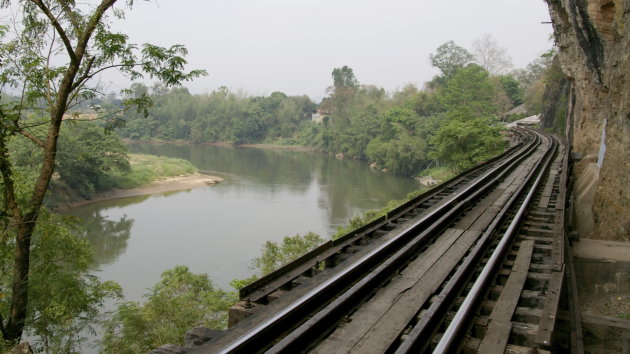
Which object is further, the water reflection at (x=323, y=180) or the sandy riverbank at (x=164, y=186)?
the sandy riverbank at (x=164, y=186)

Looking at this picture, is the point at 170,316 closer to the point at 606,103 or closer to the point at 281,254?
the point at 281,254

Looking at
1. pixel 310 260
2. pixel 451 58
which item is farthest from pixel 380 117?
pixel 310 260

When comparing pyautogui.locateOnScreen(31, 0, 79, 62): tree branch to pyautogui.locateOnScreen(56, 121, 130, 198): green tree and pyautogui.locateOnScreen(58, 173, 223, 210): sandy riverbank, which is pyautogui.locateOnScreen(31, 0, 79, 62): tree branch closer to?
pyautogui.locateOnScreen(56, 121, 130, 198): green tree

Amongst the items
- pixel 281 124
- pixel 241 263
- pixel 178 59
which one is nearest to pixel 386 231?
pixel 178 59

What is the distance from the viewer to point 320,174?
178 ft

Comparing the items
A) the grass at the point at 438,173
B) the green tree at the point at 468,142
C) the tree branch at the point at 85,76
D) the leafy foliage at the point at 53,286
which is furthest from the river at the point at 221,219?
the tree branch at the point at 85,76

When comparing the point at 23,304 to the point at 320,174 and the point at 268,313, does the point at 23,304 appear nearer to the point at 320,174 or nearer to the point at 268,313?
the point at 268,313

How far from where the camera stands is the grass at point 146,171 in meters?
40.4

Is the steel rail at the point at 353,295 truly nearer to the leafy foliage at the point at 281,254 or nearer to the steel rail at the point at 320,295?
the steel rail at the point at 320,295

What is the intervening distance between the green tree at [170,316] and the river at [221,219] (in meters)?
2.84

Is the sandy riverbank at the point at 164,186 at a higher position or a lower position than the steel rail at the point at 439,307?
lower

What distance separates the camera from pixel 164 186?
4384cm

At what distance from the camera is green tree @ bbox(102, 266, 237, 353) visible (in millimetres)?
10391

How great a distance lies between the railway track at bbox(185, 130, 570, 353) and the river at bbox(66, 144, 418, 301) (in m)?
10.00
